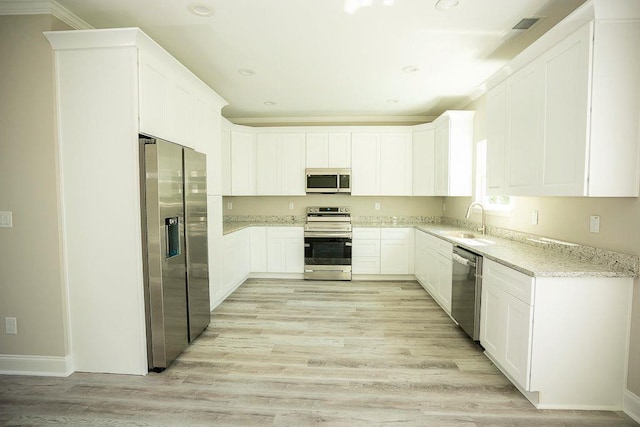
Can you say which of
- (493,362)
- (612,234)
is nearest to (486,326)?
(493,362)

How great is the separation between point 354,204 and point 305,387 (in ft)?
11.7

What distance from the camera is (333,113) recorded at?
5.04 m

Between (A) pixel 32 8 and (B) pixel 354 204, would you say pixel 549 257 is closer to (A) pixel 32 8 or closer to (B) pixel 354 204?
(B) pixel 354 204

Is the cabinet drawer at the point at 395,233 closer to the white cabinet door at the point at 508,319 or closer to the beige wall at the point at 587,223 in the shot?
the beige wall at the point at 587,223

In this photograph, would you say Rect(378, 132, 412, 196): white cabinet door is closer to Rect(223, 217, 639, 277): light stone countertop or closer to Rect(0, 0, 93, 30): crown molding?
Rect(223, 217, 639, 277): light stone countertop

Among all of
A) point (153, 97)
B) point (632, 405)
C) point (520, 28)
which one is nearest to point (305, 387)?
point (632, 405)

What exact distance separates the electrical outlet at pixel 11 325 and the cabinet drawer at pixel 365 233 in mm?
3838

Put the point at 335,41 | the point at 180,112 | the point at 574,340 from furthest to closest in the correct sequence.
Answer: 1. the point at 180,112
2. the point at 335,41
3. the point at 574,340

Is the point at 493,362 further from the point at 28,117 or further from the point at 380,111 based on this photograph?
the point at 28,117

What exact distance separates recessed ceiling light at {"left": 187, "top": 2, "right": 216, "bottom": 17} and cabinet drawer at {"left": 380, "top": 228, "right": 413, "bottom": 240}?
3.58m

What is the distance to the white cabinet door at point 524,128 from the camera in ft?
7.40

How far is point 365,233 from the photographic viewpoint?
4781 mm

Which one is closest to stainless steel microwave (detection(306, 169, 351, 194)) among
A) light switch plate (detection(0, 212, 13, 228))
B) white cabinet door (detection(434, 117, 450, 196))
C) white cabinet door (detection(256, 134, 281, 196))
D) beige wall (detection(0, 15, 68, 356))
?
white cabinet door (detection(256, 134, 281, 196))

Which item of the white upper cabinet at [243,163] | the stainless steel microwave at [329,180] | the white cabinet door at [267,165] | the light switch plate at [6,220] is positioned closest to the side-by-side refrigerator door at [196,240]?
the light switch plate at [6,220]
